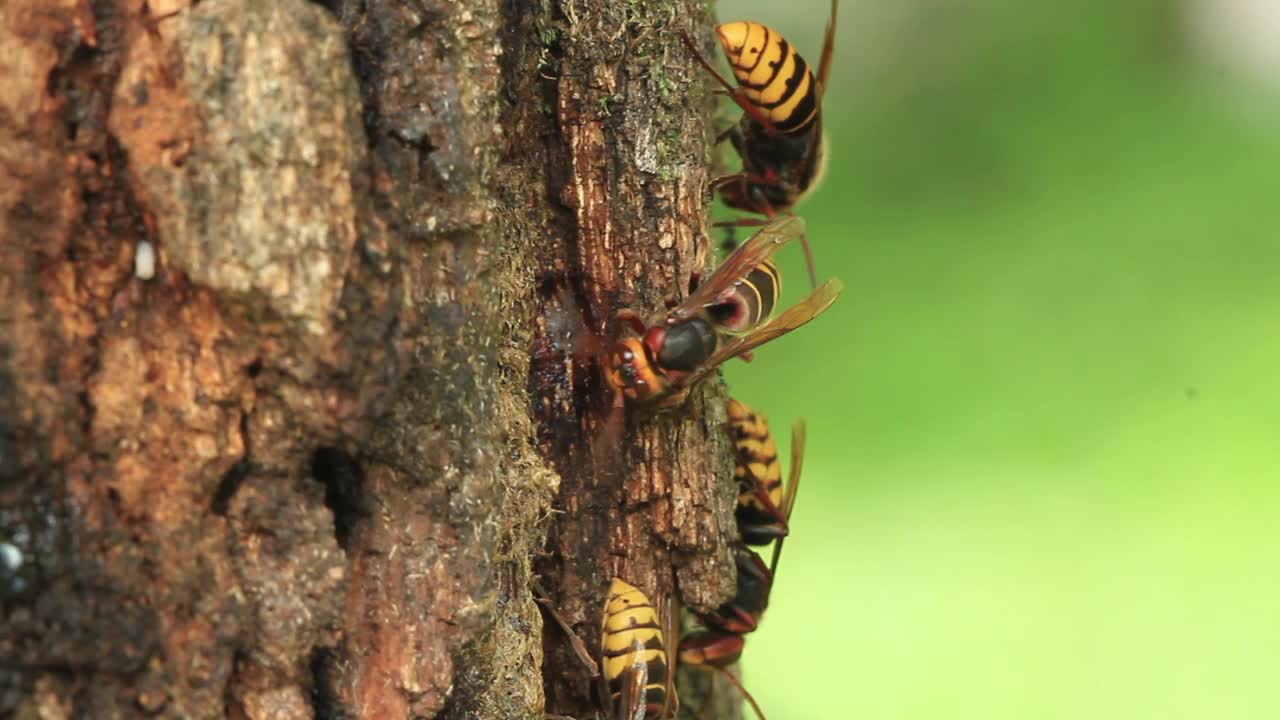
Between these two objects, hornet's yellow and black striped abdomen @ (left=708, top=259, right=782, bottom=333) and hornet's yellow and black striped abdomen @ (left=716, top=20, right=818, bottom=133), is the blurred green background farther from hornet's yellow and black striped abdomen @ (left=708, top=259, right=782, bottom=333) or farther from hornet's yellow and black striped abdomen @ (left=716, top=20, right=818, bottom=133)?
hornet's yellow and black striped abdomen @ (left=716, top=20, right=818, bottom=133)

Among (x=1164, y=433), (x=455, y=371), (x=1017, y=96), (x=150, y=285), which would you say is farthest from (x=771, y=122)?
(x=1017, y=96)

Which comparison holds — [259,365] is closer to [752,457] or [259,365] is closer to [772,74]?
[752,457]

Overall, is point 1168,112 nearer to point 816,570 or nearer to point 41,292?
point 816,570

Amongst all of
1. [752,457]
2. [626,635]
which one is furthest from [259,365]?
[752,457]

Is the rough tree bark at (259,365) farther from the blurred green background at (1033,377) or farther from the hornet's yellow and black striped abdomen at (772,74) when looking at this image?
the blurred green background at (1033,377)

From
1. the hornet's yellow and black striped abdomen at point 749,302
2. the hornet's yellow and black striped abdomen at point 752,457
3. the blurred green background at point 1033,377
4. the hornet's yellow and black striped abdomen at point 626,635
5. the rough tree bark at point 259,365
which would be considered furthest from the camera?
the blurred green background at point 1033,377

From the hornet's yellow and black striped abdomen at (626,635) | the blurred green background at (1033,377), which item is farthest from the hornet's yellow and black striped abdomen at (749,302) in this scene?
the blurred green background at (1033,377)
